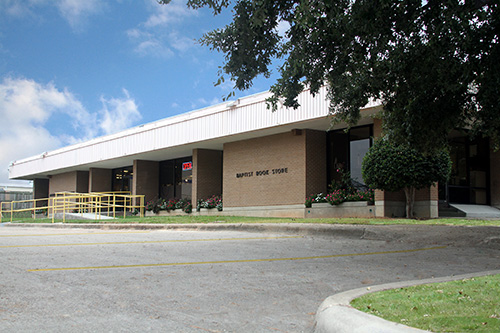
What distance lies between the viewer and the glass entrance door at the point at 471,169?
22.8m

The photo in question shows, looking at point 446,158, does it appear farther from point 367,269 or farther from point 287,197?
point 367,269

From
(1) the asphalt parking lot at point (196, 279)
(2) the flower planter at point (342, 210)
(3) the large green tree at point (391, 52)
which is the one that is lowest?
(1) the asphalt parking lot at point (196, 279)

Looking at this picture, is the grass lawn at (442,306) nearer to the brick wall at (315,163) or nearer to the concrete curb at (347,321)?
the concrete curb at (347,321)

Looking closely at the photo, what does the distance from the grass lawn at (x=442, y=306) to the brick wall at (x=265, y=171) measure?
55.4 ft

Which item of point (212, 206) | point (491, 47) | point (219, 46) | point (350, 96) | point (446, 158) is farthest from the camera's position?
point (212, 206)

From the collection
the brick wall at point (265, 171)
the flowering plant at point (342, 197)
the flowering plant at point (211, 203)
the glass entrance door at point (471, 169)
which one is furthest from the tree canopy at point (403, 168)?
the flowering plant at point (211, 203)

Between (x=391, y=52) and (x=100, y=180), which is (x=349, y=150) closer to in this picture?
(x=391, y=52)

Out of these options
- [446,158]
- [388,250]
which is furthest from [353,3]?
[446,158]

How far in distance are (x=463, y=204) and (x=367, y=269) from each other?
55.3 ft

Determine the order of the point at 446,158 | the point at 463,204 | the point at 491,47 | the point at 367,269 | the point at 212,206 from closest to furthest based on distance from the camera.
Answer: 1. the point at 367,269
2. the point at 491,47
3. the point at 446,158
4. the point at 463,204
5. the point at 212,206

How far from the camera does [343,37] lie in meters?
10.1

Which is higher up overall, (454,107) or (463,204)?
(454,107)

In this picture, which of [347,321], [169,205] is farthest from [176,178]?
[347,321]

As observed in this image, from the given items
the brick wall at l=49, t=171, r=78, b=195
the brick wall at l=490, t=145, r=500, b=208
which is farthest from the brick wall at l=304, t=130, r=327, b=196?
the brick wall at l=49, t=171, r=78, b=195
